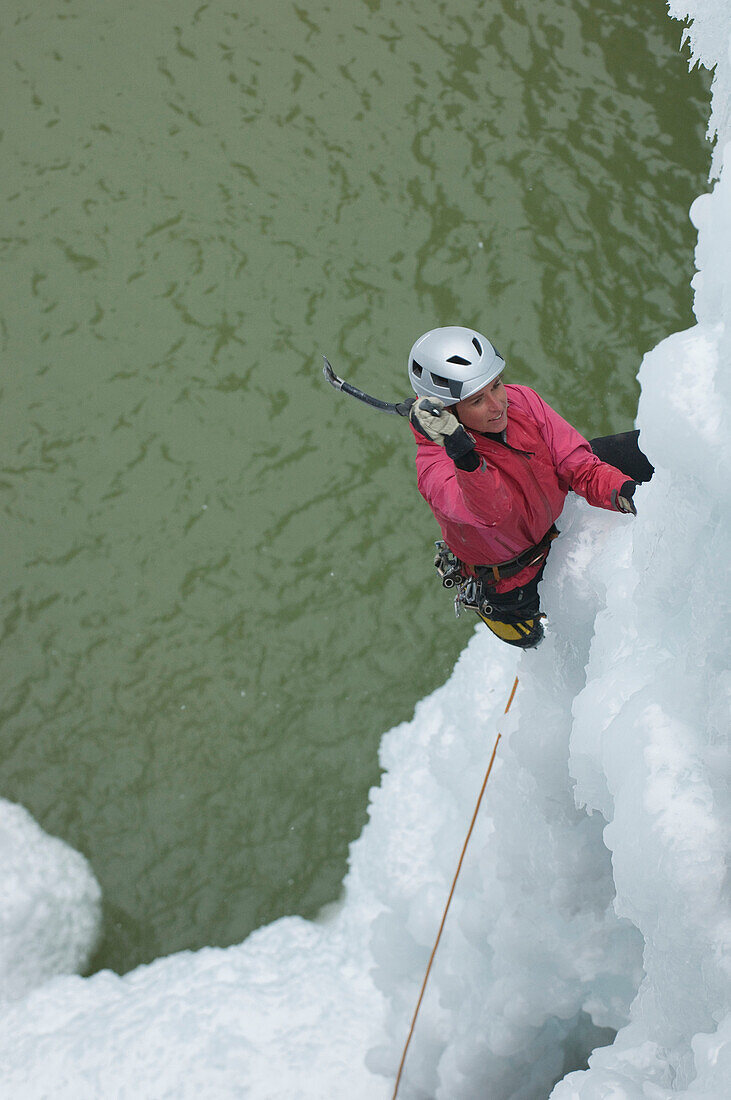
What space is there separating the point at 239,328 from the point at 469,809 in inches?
127

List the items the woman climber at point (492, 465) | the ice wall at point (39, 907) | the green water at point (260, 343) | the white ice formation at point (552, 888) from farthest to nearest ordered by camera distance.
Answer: the green water at point (260, 343) → the ice wall at point (39, 907) → the woman climber at point (492, 465) → the white ice formation at point (552, 888)

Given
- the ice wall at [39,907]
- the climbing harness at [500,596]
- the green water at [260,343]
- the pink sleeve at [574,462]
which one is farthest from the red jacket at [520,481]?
the ice wall at [39,907]

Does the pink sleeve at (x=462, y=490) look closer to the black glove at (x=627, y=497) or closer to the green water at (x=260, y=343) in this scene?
the black glove at (x=627, y=497)

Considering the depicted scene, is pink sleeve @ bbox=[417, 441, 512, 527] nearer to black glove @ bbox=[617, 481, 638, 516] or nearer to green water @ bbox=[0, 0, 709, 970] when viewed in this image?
black glove @ bbox=[617, 481, 638, 516]

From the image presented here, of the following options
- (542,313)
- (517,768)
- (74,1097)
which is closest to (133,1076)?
(74,1097)

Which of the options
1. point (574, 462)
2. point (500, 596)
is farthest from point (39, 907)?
point (574, 462)

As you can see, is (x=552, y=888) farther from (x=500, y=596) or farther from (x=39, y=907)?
(x=39, y=907)

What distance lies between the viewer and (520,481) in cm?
237

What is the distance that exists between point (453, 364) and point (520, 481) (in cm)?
36

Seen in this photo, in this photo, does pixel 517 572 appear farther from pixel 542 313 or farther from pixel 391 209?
pixel 391 209

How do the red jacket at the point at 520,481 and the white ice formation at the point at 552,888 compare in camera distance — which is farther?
the red jacket at the point at 520,481

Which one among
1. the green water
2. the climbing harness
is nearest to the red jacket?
the climbing harness

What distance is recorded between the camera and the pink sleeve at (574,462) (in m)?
2.35

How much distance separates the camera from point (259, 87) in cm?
619
